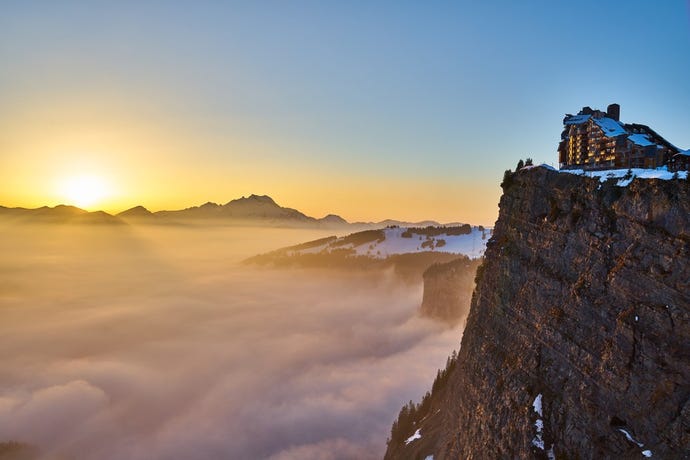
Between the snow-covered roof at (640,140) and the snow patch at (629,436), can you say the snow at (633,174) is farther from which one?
the snow patch at (629,436)

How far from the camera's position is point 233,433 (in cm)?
14050

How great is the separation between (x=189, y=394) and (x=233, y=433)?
6558cm

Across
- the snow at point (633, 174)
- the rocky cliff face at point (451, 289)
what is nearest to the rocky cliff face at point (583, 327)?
the snow at point (633, 174)

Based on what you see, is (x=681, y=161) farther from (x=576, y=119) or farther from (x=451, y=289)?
(x=451, y=289)

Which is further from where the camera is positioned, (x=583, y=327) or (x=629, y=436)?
(x=583, y=327)

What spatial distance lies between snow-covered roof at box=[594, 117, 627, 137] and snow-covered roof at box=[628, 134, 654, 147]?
3.04ft

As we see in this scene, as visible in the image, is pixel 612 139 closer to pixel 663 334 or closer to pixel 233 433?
pixel 663 334

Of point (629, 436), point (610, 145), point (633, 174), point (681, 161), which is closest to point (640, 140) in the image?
point (610, 145)

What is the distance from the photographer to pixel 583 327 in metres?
23.7

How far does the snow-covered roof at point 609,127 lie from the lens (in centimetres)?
3173

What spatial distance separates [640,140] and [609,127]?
9.94ft

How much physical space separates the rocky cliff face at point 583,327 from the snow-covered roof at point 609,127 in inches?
305

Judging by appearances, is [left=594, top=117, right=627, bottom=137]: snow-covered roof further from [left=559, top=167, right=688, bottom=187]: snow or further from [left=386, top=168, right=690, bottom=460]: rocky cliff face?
[left=559, top=167, right=688, bottom=187]: snow

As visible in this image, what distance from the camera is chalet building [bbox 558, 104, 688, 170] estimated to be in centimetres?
2968
